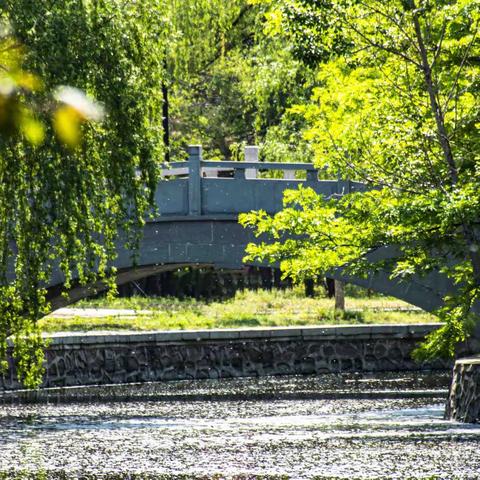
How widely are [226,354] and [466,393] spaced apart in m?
10.9

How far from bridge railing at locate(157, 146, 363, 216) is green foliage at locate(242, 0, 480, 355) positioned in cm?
378

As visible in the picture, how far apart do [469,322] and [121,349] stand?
10.9 meters

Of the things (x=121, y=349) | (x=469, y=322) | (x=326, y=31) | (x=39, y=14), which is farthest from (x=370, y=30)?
(x=121, y=349)

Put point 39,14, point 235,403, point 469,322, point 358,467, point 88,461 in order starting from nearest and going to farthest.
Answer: point 39,14
point 358,467
point 88,461
point 469,322
point 235,403

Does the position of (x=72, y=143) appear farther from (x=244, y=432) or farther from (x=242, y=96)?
(x=242, y=96)

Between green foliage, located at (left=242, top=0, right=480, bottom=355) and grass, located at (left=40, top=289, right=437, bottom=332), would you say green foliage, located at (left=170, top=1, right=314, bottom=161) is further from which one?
green foliage, located at (left=242, top=0, right=480, bottom=355)

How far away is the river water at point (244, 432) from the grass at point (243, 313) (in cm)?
288

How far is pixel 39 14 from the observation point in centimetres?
1184

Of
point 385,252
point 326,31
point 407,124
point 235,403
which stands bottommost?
point 235,403

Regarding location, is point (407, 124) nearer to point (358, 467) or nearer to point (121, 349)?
point (358, 467)

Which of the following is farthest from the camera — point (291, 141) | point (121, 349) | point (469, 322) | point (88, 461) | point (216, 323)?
point (291, 141)

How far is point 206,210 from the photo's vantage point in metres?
24.3

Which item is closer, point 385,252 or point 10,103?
point 10,103

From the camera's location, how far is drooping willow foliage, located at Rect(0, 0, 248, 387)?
38.8 ft
